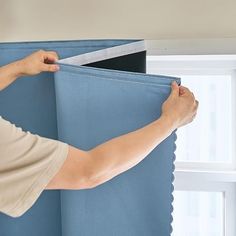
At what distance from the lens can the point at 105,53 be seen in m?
1.12

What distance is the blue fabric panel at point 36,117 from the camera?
1.18 metres

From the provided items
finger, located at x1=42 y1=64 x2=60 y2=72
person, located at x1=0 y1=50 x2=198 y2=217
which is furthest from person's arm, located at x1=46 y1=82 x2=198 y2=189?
finger, located at x1=42 y1=64 x2=60 y2=72

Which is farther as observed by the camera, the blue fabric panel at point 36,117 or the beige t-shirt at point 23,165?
the blue fabric panel at point 36,117

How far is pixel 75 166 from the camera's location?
0.86 m

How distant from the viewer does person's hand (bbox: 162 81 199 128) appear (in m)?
0.92

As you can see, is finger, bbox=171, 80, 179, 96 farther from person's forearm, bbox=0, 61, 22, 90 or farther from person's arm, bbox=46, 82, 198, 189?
person's forearm, bbox=0, 61, 22, 90

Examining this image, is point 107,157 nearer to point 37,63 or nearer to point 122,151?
point 122,151

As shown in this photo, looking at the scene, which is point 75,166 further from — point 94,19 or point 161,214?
point 94,19

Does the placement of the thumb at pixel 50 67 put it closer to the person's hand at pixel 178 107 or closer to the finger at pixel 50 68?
the finger at pixel 50 68

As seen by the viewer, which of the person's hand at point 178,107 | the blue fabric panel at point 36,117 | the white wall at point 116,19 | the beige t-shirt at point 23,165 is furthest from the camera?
the white wall at point 116,19

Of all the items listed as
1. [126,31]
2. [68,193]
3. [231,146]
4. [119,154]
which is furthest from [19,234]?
[231,146]

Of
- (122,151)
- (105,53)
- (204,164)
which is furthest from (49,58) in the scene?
(204,164)

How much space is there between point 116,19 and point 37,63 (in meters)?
0.44

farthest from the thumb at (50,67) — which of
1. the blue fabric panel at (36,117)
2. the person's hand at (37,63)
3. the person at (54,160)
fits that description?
the person at (54,160)
